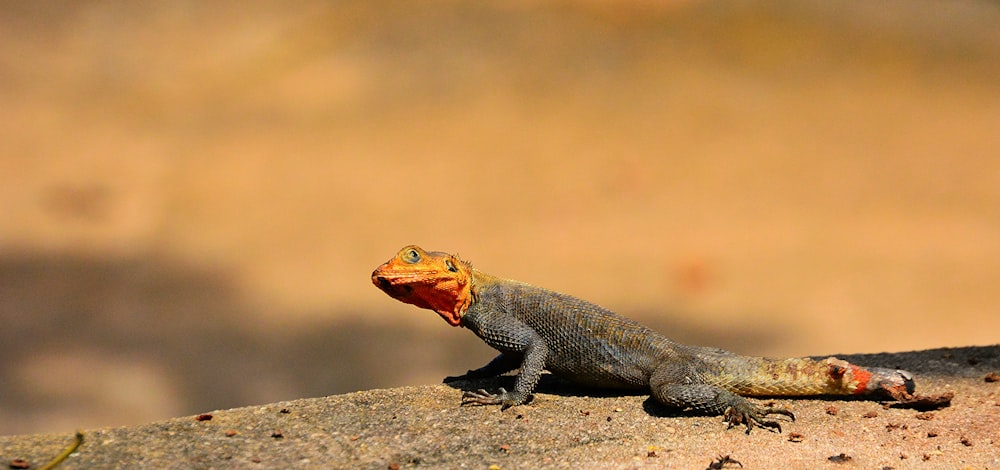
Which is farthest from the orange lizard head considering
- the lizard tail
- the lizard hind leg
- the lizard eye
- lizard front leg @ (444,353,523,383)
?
the lizard tail

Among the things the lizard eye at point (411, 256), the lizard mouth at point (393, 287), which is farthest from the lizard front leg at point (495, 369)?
the lizard eye at point (411, 256)

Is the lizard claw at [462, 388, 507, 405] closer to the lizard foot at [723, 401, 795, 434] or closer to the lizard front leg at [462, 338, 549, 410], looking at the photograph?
the lizard front leg at [462, 338, 549, 410]

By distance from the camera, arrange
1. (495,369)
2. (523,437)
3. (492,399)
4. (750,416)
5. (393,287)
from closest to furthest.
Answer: (523,437), (750,416), (492,399), (393,287), (495,369)

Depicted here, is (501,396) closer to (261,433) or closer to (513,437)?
(513,437)

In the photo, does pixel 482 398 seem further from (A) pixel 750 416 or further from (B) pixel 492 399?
(A) pixel 750 416

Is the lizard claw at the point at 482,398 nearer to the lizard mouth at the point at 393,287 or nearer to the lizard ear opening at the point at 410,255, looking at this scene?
the lizard mouth at the point at 393,287

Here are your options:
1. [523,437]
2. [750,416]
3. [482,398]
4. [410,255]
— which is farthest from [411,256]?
[750,416]
